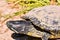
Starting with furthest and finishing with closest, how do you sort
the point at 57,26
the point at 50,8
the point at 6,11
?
the point at 6,11
the point at 50,8
the point at 57,26

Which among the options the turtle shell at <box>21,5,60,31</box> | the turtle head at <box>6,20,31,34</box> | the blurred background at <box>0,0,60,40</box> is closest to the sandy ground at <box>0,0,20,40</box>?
the blurred background at <box>0,0,60,40</box>

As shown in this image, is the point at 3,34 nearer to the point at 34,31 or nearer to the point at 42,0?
the point at 34,31

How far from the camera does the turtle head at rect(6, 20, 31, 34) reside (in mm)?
2332

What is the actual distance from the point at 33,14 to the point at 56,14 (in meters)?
0.29

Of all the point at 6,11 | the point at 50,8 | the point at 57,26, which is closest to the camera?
the point at 57,26

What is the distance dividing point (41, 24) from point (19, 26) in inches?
10.6

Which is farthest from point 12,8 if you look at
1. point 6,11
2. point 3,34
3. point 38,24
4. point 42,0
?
point 38,24

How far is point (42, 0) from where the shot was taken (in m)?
3.24

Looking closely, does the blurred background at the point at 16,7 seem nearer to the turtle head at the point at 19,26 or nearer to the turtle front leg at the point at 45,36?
the turtle head at the point at 19,26

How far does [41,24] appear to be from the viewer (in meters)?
2.37

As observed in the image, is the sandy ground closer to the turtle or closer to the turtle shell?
the turtle

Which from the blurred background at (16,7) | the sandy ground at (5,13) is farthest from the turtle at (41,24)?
the blurred background at (16,7)

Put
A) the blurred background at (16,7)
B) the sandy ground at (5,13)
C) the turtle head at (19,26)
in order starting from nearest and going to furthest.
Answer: the turtle head at (19,26), the sandy ground at (5,13), the blurred background at (16,7)

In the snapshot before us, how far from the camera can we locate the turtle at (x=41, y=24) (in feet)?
7.70
